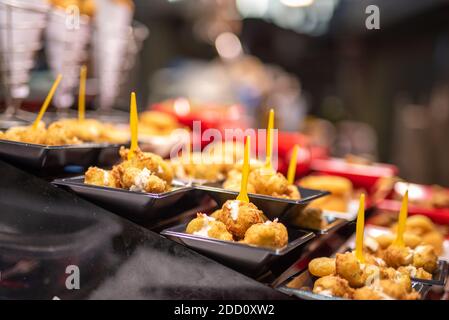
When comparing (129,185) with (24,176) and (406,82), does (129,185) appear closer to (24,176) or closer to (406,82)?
(24,176)

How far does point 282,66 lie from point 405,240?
34.4 ft

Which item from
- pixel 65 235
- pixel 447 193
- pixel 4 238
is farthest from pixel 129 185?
pixel 447 193

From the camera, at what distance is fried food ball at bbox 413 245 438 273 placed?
169cm

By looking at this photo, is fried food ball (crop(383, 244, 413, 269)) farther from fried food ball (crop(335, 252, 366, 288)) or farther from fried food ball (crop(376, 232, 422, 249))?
fried food ball (crop(335, 252, 366, 288))

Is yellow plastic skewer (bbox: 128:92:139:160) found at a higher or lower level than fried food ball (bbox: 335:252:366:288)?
higher

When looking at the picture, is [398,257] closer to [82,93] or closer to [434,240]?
[434,240]

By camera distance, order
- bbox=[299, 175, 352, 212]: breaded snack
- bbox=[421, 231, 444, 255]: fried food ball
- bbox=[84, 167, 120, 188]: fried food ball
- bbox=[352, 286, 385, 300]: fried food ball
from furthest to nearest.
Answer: bbox=[299, 175, 352, 212]: breaded snack
bbox=[421, 231, 444, 255]: fried food ball
bbox=[84, 167, 120, 188]: fried food ball
bbox=[352, 286, 385, 300]: fried food ball

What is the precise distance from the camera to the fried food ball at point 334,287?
4.44 ft

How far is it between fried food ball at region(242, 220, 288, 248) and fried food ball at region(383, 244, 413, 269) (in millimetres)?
462

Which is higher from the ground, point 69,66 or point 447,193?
point 69,66

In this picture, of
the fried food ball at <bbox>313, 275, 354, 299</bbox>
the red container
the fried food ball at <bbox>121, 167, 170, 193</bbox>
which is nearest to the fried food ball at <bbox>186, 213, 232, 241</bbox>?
the fried food ball at <bbox>121, 167, 170, 193</bbox>

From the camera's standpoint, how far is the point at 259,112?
5879 mm
